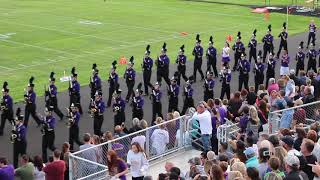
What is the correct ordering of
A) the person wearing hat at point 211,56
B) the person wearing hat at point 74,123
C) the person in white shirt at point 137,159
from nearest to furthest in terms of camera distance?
the person in white shirt at point 137,159 → the person wearing hat at point 74,123 → the person wearing hat at point 211,56

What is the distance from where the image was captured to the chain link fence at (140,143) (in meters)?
11.2

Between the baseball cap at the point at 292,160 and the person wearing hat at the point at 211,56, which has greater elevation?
the baseball cap at the point at 292,160

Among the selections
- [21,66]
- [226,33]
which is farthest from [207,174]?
[226,33]

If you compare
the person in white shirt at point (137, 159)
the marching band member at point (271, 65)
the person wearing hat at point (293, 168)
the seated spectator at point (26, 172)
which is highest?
the person wearing hat at point (293, 168)

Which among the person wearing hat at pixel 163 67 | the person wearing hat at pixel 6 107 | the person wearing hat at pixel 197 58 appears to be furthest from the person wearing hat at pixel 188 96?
the person wearing hat at pixel 6 107

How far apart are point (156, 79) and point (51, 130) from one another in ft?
28.1

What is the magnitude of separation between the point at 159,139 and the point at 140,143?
94cm

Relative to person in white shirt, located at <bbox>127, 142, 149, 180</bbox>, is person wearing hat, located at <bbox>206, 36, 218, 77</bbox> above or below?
below

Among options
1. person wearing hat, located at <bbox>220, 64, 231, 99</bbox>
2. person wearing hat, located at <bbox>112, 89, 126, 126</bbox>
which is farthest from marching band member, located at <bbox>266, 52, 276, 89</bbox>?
person wearing hat, located at <bbox>112, 89, 126, 126</bbox>

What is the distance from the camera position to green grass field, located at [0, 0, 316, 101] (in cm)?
2552

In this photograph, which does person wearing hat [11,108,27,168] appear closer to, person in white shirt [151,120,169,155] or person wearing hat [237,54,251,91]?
person in white shirt [151,120,169,155]

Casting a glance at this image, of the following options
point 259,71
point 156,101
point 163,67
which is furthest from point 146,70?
point 259,71

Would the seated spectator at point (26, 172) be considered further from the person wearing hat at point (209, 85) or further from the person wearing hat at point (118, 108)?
the person wearing hat at point (209, 85)

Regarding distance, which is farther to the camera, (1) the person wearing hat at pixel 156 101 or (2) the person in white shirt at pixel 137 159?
(1) the person wearing hat at pixel 156 101
